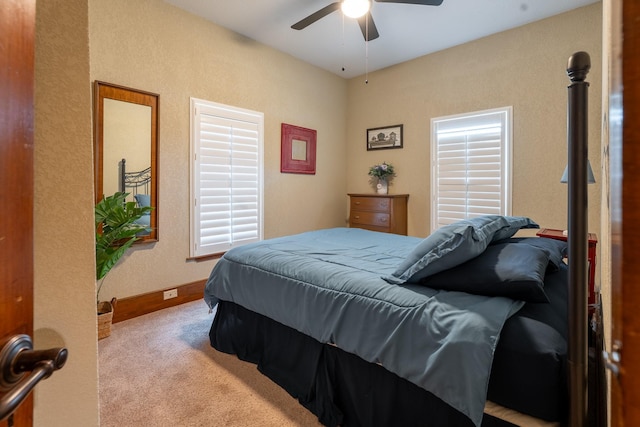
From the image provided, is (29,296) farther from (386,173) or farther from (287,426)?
(386,173)

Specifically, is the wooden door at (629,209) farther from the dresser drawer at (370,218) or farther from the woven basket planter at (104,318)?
the dresser drawer at (370,218)

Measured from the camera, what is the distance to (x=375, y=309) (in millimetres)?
1467

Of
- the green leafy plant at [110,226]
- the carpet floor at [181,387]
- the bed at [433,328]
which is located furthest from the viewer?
the green leafy plant at [110,226]

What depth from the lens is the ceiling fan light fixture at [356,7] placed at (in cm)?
268

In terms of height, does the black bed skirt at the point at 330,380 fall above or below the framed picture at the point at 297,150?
below

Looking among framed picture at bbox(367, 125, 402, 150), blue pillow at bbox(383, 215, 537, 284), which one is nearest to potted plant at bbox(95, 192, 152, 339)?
blue pillow at bbox(383, 215, 537, 284)

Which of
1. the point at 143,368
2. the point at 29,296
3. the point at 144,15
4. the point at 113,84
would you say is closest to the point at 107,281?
the point at 143,368

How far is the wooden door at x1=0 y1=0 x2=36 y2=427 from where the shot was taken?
1.48ft

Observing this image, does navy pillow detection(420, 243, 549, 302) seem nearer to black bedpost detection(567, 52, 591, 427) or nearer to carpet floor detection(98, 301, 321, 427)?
black bedpost detection(567, 52, 591, 427)

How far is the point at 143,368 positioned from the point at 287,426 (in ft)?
3.81

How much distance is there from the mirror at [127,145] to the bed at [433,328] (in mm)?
1459

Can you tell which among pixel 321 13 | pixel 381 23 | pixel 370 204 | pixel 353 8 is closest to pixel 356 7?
pixel 353 8

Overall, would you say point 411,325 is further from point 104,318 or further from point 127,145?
point 127,145

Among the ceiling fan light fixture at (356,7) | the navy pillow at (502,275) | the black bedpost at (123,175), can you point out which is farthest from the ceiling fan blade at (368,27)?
the black bedpost at (123,175)
